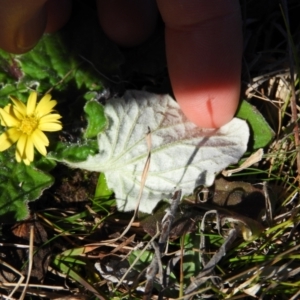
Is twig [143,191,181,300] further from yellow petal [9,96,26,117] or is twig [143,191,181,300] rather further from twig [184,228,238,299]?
yellow petal [9,96,26,117]

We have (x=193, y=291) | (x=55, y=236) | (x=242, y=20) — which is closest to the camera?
(x=193, y=291)

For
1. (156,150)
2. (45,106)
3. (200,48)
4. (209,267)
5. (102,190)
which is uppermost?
(200,48)

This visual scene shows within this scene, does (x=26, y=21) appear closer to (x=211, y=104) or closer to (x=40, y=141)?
(x=40, y=141)

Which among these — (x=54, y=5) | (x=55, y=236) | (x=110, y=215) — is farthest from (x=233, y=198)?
(x=54, y=5)

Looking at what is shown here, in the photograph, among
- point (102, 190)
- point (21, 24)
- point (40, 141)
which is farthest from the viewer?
point (102, 190)

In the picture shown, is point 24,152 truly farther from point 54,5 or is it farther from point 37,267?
point 54,5

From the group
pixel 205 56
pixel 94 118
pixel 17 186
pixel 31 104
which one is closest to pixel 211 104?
pixel 205 56

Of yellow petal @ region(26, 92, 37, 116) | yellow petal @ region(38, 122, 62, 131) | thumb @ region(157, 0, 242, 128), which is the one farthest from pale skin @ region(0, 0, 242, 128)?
yellow petal @ region(38, 122, 62, 131)

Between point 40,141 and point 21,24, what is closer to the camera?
point 21,24
